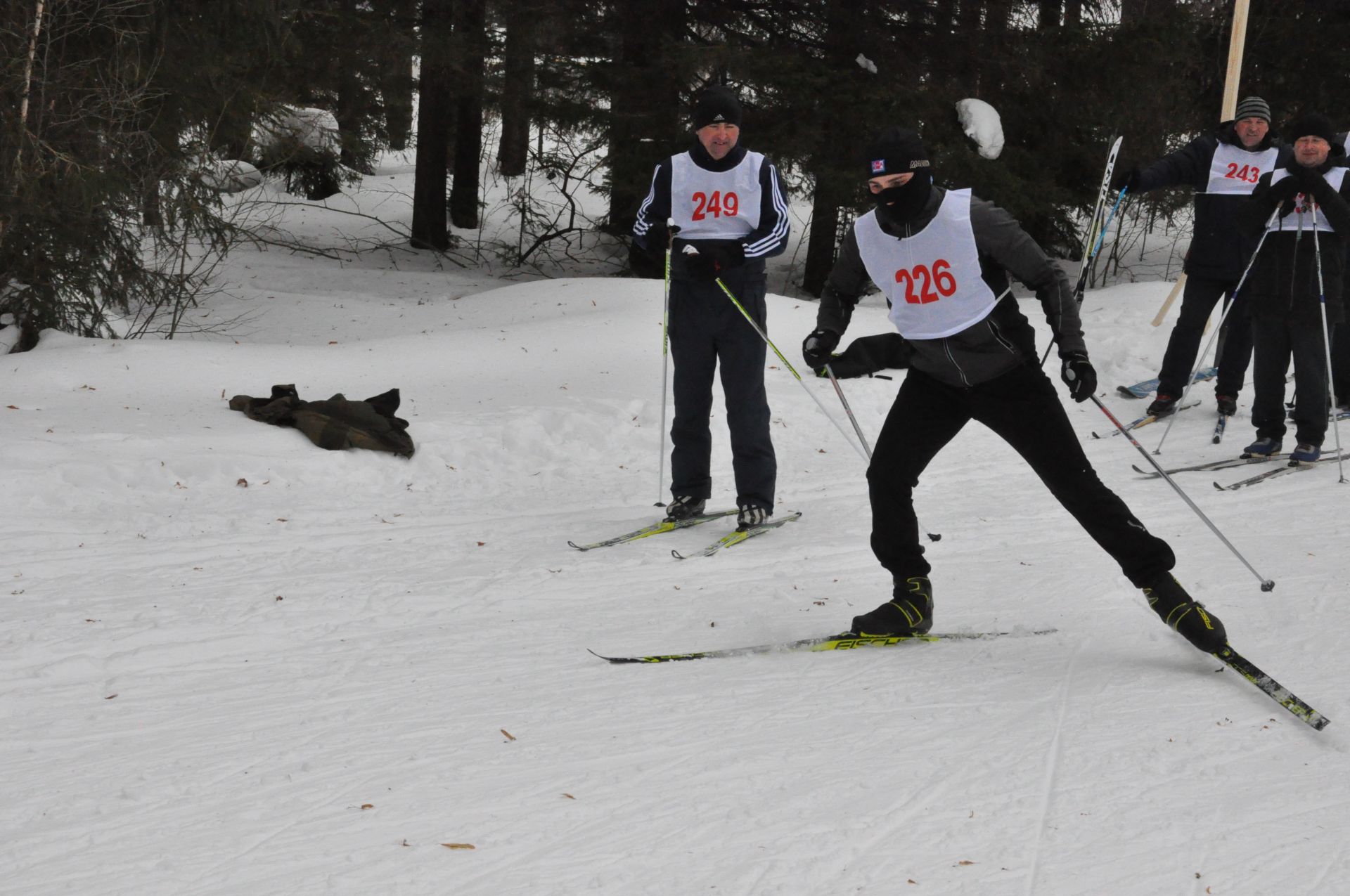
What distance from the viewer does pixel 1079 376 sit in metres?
3.49

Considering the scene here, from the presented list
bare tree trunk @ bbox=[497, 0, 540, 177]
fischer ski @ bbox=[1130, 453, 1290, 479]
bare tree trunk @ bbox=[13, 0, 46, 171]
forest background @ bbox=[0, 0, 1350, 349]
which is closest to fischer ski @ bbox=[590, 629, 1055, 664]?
fischer ski @ bbox=[1130, 453, 1290, 479]

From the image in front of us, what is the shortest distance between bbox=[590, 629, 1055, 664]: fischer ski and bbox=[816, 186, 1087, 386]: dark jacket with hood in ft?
2.97

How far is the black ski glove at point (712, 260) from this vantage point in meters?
5.20

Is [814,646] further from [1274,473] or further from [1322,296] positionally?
[1322,296]

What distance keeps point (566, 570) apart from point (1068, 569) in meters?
2.10

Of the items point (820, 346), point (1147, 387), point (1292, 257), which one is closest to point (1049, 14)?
point (1147, 387)

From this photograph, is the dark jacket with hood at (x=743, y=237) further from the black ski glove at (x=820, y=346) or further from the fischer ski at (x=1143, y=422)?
the fischer ski at (x=1143, y=422)

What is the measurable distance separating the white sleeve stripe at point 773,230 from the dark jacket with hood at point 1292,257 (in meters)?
3.01

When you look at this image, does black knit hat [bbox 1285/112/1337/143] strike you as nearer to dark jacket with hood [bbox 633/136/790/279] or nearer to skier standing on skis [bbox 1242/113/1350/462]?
skier standing on skis [bbox 1242/113/1350/462]

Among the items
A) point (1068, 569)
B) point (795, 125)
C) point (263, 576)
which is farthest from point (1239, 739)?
point (795, 125)

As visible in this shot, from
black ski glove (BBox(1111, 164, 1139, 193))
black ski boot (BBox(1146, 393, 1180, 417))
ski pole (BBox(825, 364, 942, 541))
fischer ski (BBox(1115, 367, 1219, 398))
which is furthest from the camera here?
fischer ski (BBox(1115, 367, 1219, 398))

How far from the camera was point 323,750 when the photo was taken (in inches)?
121

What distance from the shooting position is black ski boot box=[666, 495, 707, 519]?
558 cm

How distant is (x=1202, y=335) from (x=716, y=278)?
400cm
